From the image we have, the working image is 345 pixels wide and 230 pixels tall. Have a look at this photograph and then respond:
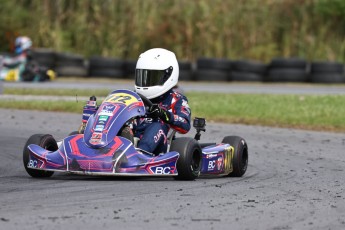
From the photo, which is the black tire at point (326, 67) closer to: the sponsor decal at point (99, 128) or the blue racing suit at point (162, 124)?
the blue racing suit at point (162, 124)

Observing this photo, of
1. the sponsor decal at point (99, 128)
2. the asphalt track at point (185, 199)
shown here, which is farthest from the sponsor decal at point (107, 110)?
the asphalt track at point (185, 199)

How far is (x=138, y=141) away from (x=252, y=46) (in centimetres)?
1697

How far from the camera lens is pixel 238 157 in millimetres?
8133

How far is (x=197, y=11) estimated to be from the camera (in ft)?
→ 81.8

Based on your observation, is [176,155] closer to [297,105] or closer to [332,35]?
[297,105]

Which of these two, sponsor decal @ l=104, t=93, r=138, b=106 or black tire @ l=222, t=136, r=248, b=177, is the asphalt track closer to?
black tire @ l=222, t=136, r=248, b=177

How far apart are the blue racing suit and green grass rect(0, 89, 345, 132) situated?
210 inches

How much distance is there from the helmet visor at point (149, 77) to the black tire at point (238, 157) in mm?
813

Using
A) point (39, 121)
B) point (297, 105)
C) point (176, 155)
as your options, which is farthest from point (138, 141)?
point (297, 105)

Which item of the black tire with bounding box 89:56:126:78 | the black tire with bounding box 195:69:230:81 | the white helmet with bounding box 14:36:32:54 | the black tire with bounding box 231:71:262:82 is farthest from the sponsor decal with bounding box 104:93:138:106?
the black tire with bounding box 89:56:126:78

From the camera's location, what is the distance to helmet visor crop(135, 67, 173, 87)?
26.3 ft

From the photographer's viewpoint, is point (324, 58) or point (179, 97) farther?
point (324, 58)

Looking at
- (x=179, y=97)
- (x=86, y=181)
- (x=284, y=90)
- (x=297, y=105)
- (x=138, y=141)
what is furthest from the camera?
(x=284, y=90)

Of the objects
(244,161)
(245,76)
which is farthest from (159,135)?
(245,76)
